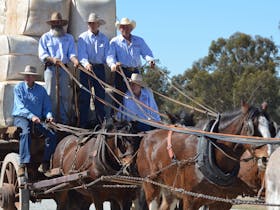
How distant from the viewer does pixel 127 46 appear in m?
11.3

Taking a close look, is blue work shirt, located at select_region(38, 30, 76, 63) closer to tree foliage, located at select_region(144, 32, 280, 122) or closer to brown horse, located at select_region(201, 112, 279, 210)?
brown horse, located at select_region(201, 112, 279, 210)

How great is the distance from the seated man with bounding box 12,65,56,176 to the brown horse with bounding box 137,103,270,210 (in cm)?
224

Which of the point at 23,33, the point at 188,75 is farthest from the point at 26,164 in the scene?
the point at 188,75

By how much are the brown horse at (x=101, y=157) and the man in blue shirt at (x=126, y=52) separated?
1258 millimetres

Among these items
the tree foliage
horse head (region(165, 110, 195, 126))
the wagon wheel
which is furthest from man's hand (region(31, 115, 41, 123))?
the tree foliage

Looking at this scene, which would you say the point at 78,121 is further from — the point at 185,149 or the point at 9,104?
the point at 185,149

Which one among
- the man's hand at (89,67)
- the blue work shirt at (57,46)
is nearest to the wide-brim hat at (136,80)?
the man's hand at (89,67)

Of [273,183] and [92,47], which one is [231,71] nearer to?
[92,47]

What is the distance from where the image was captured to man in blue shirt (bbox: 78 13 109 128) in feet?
37.1

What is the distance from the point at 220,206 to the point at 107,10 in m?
4.45

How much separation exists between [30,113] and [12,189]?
4.30 ft

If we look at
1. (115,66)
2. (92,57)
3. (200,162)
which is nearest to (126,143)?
(115,66)

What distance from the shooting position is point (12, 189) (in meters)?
11.1

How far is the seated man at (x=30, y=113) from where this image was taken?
10.6 meters
